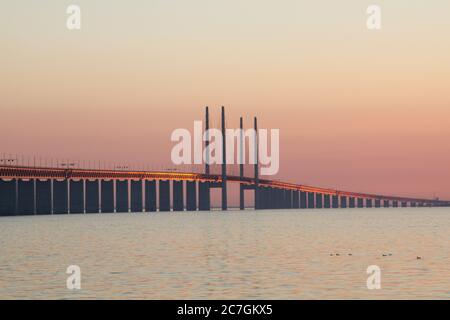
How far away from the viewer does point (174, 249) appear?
88875 millimetres

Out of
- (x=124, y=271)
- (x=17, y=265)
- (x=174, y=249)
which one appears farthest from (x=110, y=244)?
(x=124, y=271)

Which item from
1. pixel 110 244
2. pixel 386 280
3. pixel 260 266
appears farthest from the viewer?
pixel 110 244

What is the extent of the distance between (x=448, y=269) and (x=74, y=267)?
75.0 ft

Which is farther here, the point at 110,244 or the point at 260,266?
the point at 110,244
